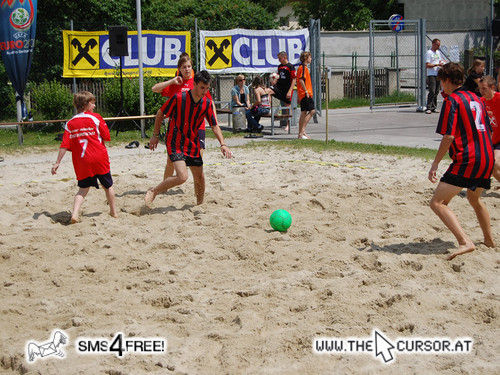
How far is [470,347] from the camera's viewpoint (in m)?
4.57

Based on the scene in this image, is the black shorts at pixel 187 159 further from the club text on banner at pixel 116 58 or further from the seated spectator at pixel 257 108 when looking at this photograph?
the club text on banner at pixel 116 58

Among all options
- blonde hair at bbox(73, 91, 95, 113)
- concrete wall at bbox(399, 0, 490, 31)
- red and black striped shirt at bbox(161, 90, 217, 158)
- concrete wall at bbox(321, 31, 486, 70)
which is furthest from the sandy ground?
concrete wall at bbox(399, 0, 490, 31)

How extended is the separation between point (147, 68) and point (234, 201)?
401 inches

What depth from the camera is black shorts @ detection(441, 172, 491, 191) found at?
6438 mm

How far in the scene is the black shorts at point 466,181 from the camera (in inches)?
253

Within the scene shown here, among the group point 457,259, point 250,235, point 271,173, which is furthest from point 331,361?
point 271,173

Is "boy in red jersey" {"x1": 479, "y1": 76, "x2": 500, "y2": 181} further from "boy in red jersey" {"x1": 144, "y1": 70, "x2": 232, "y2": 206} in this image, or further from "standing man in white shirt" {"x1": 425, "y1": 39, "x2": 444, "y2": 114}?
"standing man in white shirt" {"x1": 425, "y1": 39, "x2": 444, "y2": 114}

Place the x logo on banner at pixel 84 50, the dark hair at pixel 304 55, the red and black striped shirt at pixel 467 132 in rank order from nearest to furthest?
the red and black striped shirt at pixel 467 132, the dark hair at pixel 304 55, the x logo on banner at pixel 84 50

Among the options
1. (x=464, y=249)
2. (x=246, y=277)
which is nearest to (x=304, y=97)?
(x=464, y=249)

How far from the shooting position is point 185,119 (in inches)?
339

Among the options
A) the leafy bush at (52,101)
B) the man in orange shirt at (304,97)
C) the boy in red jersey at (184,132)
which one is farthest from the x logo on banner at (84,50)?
the boy in red jersey at (184,132)

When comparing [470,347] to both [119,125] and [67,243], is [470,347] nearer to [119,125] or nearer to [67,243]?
[67,243]

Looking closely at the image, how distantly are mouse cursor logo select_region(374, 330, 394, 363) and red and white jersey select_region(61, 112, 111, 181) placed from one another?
4.50m

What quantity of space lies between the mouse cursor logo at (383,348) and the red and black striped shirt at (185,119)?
4.47 m
